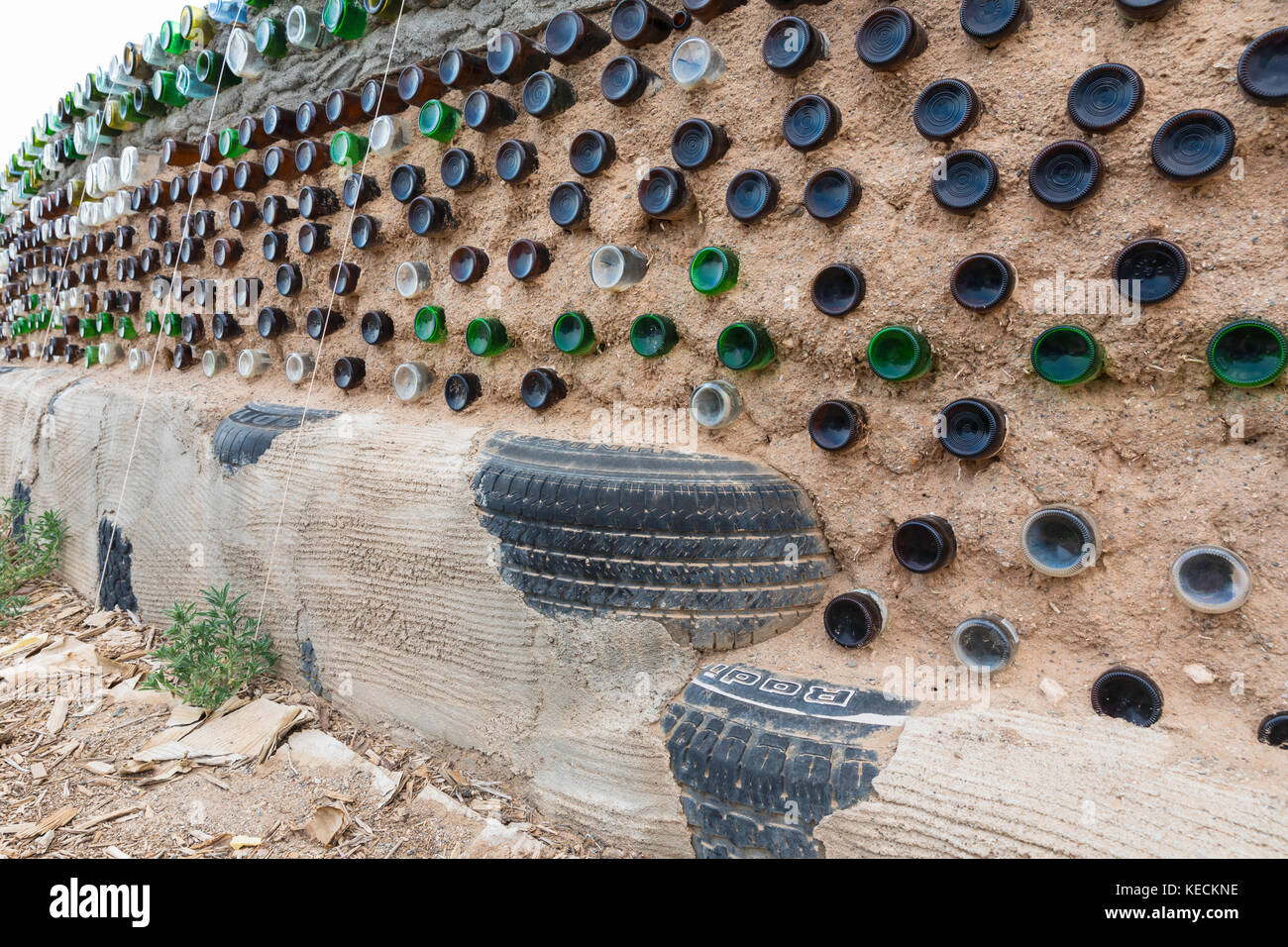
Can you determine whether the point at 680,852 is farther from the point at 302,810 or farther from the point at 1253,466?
the point at 1253,466

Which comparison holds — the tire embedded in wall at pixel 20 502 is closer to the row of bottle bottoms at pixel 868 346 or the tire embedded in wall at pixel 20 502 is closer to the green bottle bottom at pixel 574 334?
the row of bottle bottoms at pixel 868 346

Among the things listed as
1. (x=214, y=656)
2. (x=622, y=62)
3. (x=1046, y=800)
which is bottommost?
(x=214, y=656)

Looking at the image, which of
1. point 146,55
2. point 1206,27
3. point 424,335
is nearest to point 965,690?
point 1206,27

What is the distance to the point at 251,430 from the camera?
2.87 m

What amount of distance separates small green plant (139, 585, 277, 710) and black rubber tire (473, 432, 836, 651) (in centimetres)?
125

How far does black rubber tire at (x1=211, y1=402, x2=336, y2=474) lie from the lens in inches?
110

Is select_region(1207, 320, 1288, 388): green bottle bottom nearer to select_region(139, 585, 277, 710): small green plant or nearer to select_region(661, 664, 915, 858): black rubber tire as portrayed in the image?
select_region(661, 664, 915, 858): black rubber tire

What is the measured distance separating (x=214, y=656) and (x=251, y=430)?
82 cm

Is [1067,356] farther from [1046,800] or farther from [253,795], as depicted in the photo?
[253,795]

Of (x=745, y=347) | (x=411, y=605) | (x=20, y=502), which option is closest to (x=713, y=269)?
(x=745, y=347)

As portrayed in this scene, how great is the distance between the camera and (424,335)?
2.73 meters

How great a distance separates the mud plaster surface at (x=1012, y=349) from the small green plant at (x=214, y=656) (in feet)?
4.57

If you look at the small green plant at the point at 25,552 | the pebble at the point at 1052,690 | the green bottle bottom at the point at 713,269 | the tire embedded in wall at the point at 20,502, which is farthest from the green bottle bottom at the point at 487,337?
the tire embedded in wall at the point at 20,502

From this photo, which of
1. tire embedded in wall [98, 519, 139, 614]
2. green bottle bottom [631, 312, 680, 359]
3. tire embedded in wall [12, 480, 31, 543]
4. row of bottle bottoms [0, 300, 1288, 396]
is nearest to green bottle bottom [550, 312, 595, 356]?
row of bottle bottoms [0, 300, 1288, 396]
